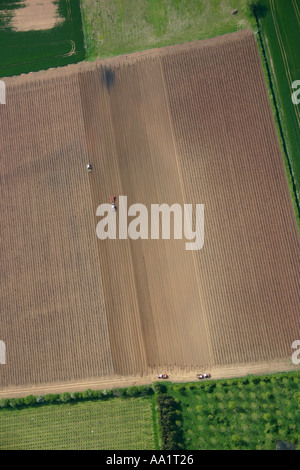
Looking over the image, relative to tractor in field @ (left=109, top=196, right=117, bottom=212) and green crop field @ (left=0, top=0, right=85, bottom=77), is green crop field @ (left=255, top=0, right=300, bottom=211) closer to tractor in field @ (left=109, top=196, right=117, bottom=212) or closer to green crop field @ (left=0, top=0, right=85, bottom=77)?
tractor in field @ (left=109, top=196, right=117, bottom=212)

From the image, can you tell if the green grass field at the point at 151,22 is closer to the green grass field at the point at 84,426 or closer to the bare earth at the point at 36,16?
the bare earth at the point at 36,16

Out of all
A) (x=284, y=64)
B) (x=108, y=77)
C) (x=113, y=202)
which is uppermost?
(x=108, y=77)

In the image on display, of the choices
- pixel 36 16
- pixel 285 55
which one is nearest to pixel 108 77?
pixel 36 16

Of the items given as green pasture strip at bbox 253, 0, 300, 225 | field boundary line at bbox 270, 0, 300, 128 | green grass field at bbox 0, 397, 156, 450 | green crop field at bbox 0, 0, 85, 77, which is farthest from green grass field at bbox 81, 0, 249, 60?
green grass field at bbox 0, 397, 156, 450

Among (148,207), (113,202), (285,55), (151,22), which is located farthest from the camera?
(151,22)

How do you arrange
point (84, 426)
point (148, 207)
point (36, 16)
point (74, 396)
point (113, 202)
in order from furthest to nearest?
point (36, 16)
point (113, 202)
point (148, 207)
point (74, 396)
point (84, 426)

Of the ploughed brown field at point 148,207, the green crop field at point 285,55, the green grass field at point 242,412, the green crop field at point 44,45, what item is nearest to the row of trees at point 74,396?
the ploughed brown field at point 148,207

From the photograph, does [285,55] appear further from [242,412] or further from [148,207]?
[242,412]
